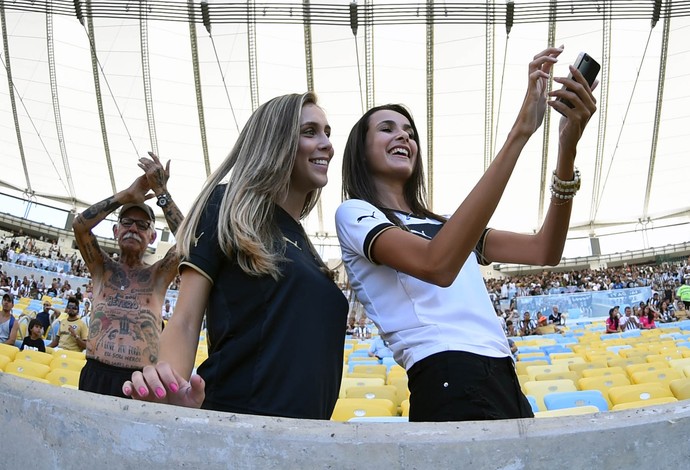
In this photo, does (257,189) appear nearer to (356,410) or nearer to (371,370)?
(356,410)

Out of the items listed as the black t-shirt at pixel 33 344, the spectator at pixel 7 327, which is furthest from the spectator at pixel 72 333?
the spectator at pixel 7 327

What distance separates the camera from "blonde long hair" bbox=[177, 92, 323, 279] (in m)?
1.77

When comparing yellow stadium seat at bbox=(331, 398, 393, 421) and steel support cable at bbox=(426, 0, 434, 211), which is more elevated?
steel support cable at bbox=(426, 0, 434, 211)

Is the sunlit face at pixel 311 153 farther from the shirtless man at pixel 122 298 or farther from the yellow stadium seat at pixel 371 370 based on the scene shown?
the yellow stadium seat at pixel 371 370

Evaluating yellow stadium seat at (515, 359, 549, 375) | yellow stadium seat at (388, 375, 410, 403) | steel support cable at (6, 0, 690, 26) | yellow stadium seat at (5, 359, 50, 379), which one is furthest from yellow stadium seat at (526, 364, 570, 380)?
steel support cable at (6, 0, 690, 26)

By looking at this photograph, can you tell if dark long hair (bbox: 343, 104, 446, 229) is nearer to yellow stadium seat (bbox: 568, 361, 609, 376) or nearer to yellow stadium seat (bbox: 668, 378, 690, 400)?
yellow stadium seat (bbox: 668, 378, 690, 400)

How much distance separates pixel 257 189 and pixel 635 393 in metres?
4.23

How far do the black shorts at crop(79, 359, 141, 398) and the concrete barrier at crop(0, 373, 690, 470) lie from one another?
8.31ft

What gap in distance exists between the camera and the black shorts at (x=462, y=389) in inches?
65.1

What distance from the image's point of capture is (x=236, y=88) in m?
31.5

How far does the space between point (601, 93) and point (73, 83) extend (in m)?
27.1

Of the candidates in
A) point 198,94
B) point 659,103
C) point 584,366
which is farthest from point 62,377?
point 659,103

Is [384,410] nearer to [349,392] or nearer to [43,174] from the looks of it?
[349,392]

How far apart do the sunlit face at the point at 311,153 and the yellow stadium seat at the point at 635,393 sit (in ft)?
12.6
